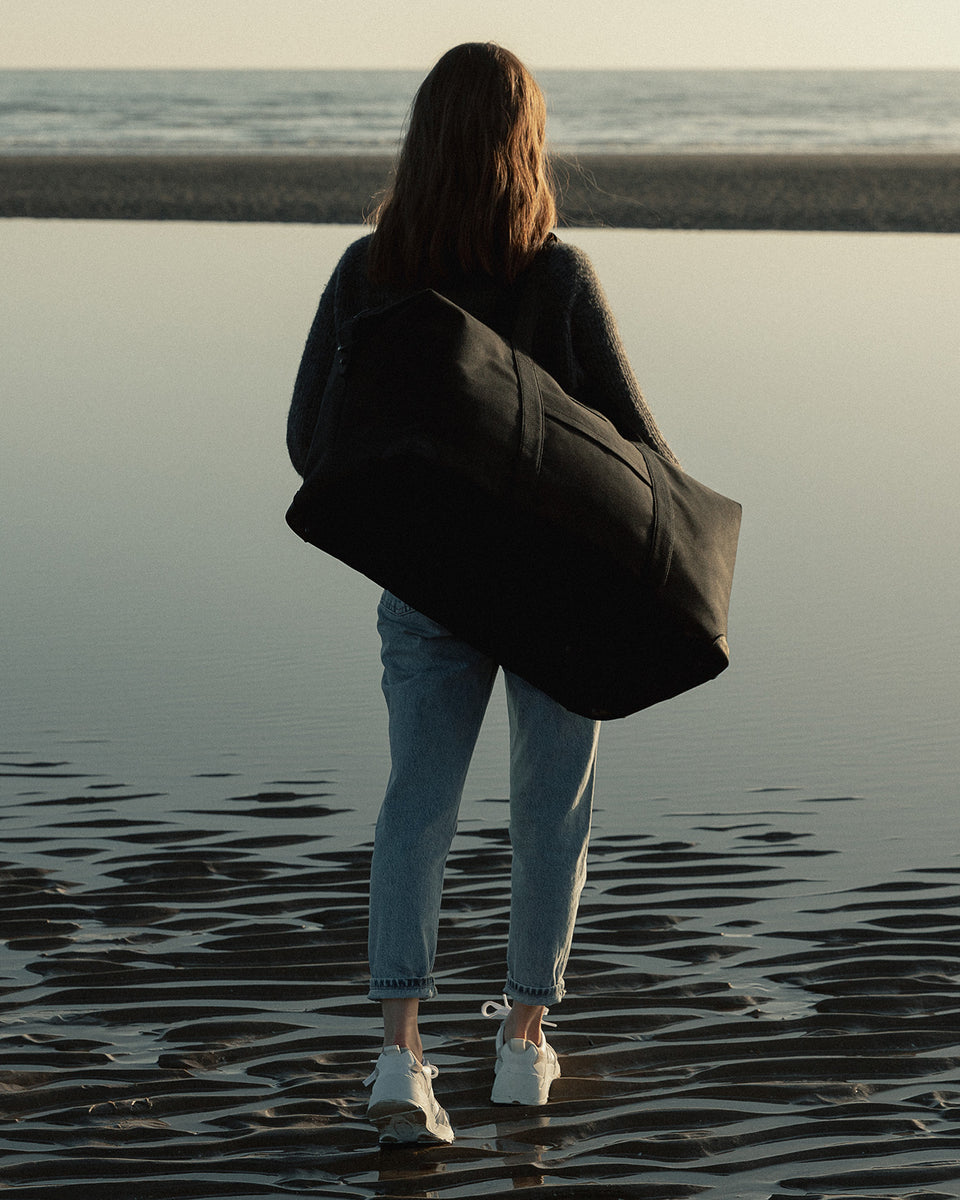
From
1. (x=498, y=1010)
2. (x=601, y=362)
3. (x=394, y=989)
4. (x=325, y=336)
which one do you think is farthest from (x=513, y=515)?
(x=498, y=1010)

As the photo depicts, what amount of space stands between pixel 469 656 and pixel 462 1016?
2.75 ft

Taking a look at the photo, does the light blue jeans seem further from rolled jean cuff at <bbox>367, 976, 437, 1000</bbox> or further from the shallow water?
the shallow water

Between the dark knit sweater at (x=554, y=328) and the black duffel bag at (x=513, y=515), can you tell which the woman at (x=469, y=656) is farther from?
the black duffel bag at (x=513, y=515)

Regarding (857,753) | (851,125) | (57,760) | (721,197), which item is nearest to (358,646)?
(57,760)

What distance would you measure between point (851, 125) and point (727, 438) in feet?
156

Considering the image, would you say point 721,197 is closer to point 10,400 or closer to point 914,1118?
point 10,400

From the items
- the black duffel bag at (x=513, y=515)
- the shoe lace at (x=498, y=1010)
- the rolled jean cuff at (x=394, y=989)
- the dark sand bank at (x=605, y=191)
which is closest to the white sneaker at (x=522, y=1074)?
the shoe lace at (x=498, y=1010)

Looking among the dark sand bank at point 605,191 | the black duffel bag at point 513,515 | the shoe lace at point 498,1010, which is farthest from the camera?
the dark sand bank at point 605,191

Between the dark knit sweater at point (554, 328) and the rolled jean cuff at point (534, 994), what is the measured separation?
960 millimetres

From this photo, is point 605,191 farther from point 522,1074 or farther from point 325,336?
point 522,1074

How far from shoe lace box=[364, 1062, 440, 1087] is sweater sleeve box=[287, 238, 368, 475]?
1.02m

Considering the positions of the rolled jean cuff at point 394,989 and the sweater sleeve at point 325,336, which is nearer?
the sweater sleeve at point 325,336

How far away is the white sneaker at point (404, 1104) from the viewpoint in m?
2.63

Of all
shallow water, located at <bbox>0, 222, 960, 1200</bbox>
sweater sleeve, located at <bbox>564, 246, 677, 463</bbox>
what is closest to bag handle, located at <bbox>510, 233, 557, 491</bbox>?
sweater sleeve, located at <bbox>564, 246, 677, 463</bbox>
